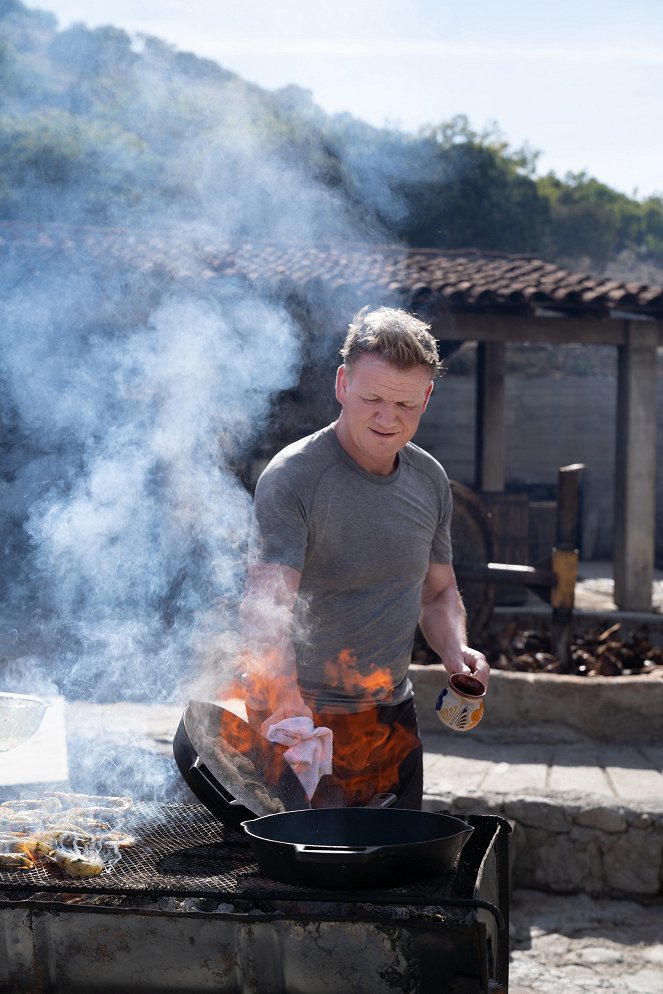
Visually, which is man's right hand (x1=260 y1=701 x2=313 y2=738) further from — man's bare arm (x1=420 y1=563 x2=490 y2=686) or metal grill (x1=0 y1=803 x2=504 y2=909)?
man's bare arm (x1=420 y1=563 x2=490 y2=686)

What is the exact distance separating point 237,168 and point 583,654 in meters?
8.23

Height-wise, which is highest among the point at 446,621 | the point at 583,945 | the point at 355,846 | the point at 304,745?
the point at 446,621

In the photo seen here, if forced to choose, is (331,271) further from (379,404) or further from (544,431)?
(544,431)

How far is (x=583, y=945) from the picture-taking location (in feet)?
15.0

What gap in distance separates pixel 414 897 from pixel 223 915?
428 millimetres

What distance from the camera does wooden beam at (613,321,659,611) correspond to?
11.3 m

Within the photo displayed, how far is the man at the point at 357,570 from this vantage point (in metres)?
2.80

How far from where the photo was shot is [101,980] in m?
2.22

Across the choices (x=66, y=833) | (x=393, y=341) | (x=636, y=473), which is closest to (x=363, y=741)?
(x=66, y=833)

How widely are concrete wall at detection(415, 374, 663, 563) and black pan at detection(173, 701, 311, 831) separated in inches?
584

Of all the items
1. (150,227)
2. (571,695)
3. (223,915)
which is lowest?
(571,695)

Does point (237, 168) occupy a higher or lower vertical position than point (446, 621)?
higher

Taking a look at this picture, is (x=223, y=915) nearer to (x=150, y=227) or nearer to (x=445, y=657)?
(x=445, y=657)

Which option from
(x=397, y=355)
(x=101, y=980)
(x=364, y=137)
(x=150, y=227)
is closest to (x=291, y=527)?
(x=397, y=355)
